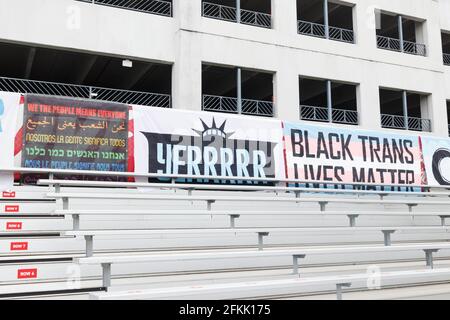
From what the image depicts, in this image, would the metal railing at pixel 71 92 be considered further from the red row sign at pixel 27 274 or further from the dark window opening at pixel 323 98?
the red row sign at pixel 27 274

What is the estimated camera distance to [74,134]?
8.65 m

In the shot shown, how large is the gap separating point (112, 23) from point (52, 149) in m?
5.45

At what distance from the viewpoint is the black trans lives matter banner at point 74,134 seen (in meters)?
8.33

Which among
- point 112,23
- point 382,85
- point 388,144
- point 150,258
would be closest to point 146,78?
point 112,23

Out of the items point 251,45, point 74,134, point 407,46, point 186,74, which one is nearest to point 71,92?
point 186,74

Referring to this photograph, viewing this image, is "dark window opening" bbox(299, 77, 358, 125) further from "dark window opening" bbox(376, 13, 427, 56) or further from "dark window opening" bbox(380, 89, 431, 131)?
"dark window opening" bbox(376, 13, 427, 56)

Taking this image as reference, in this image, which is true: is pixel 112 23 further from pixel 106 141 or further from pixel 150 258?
pixel 150 258

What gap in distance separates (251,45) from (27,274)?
10647 millimetres

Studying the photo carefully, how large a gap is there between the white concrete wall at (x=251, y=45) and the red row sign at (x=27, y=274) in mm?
8340

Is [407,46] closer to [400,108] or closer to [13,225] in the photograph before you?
[400,108]

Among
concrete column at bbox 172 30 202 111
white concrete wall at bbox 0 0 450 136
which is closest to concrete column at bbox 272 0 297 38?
white concrete wall at bbox 0 0 450 136

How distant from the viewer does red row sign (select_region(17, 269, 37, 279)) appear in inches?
197

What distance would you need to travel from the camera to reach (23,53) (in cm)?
1555
